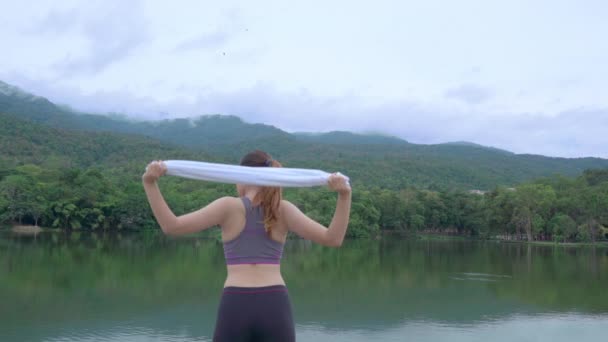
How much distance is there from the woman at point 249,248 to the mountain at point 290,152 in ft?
198

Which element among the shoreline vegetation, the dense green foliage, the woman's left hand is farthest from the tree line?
the woman's left hand

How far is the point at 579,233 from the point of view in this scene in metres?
46.7

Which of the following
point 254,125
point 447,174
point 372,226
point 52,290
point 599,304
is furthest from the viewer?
point 254,125

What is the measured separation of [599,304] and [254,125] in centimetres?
13214

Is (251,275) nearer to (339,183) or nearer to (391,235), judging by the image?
(339,183)

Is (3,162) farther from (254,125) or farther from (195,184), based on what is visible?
(254,125)

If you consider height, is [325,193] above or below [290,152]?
below

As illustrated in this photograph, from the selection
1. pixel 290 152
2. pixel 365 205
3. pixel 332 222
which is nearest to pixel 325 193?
pixel 365 205

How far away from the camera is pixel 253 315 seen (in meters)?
1.90

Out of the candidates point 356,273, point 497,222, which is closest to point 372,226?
point 497,222

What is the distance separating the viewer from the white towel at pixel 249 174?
1.89m

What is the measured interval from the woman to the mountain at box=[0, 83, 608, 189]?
60339mm

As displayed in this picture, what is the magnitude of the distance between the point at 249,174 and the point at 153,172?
311 mm

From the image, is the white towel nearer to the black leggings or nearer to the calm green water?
the black leggings
